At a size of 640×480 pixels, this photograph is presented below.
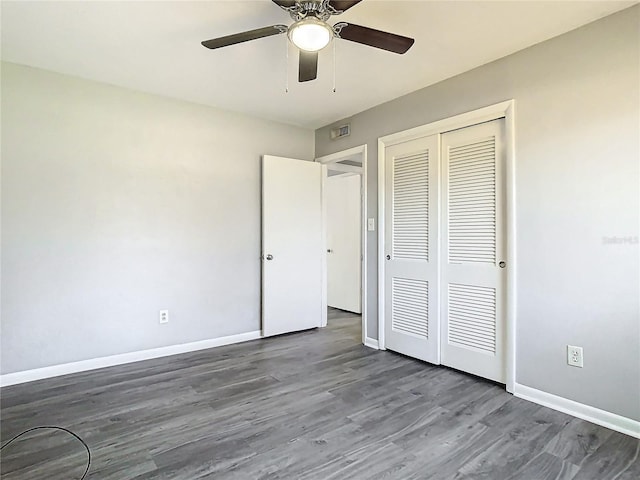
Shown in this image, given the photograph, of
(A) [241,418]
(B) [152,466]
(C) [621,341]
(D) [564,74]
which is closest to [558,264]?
(C) [621,341]

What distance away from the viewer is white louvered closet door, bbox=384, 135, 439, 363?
320 centimetres

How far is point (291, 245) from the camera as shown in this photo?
424cm

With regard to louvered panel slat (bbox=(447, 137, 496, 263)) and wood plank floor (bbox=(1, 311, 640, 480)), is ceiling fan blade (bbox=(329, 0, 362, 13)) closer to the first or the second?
louvered panel slat (bbox=(447, 137, 496, 263))

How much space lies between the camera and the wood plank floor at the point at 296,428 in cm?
177

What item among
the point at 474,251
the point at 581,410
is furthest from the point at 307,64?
the point at 581,410

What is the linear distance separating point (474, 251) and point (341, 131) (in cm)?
210

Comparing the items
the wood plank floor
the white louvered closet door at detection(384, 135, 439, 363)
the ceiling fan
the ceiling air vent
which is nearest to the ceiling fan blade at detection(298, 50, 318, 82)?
the ceiling fan

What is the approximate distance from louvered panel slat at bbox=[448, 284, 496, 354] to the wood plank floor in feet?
0.99

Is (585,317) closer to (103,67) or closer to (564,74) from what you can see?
(564,74)

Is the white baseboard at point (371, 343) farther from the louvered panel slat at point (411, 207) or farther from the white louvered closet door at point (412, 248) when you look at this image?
the louvered panel slat at point (411, 207)

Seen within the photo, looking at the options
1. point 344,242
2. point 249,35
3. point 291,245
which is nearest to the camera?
point 249,35

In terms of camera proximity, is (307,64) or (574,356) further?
(574,356)

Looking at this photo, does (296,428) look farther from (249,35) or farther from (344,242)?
(344,242)

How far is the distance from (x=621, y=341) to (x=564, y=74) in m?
1.72
